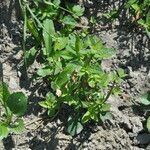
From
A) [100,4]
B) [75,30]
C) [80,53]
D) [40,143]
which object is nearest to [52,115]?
[40,143]

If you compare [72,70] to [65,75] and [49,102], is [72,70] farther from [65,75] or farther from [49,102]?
[49,102]

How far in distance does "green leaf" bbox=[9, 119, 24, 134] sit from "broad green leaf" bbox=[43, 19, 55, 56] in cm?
39

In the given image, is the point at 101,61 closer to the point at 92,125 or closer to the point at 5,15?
the point at 92,125

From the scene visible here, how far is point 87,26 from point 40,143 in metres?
0.74

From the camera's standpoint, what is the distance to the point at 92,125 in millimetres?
2572

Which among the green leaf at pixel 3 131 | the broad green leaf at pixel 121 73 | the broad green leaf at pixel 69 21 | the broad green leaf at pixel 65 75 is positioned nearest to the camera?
the green leaf at pixel 3 131

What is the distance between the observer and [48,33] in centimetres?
255

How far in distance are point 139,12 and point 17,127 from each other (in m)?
Result: 1.00

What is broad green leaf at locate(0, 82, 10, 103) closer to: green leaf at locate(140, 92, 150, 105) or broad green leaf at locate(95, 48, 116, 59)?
broad green leaf at locate(95, 48, 116, 59)

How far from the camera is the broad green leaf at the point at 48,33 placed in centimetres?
252

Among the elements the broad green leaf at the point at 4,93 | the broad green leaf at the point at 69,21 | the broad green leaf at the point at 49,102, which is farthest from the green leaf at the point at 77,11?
the broad green leaf at the point at 4,93

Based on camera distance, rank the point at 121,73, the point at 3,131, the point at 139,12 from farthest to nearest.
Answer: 1. the point at 139,12
2. the point at 121,73
3. the point at 3,131

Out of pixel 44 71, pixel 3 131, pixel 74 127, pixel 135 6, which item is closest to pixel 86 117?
pixel 74 127

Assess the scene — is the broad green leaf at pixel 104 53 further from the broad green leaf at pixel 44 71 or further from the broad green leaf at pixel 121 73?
the broad green leaf at pixel 44 71
